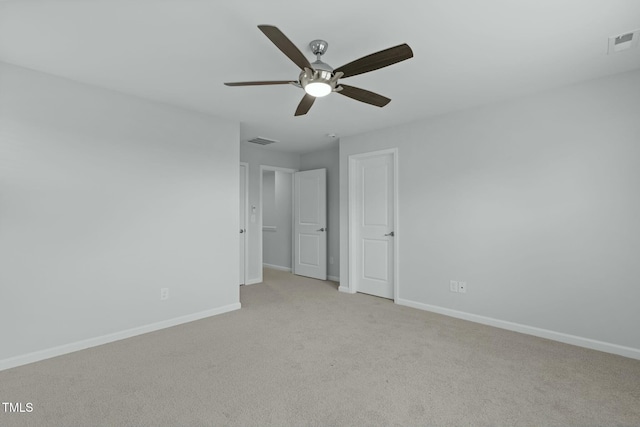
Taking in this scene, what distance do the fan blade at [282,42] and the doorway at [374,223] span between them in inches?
105

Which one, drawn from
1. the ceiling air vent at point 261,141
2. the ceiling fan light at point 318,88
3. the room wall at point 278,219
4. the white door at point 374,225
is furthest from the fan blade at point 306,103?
the room wall at point 278,219

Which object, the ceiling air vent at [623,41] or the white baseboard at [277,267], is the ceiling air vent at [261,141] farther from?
the ceiling air vent at [623,41]

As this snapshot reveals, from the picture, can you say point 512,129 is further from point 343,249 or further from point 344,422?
point 344,422

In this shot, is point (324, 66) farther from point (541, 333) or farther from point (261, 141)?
point (261, 141)

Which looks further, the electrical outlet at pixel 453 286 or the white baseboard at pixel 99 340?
the electrical outlet at pixel 453 286

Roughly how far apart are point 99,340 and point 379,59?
3.29 metres

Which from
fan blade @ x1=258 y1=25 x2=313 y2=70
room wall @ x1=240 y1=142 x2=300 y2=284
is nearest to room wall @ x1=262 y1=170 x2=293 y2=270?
room wall @ x1=240 y1=142 x2=300 y2=284

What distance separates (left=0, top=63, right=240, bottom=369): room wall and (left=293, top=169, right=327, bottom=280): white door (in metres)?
2.13

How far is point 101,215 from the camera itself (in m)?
2.93

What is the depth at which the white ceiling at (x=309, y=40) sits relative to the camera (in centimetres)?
186

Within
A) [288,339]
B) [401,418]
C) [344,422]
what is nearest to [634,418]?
[401,418]

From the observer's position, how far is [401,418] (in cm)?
187

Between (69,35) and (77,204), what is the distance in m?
1.38

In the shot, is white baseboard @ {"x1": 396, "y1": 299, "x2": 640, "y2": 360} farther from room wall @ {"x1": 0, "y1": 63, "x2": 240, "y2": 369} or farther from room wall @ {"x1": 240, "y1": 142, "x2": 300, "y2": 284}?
room wall @ {"x1": 240, "y1": 142, "x2": 300, "y2": 284}
